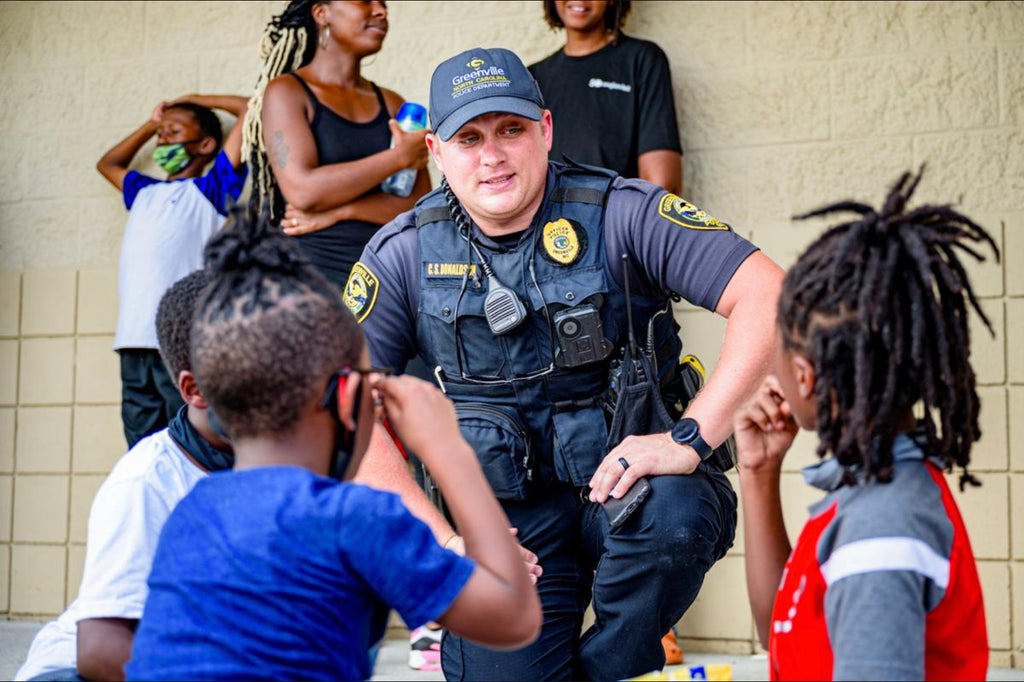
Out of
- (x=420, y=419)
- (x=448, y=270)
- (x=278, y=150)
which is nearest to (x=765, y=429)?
(x=420, y=419)

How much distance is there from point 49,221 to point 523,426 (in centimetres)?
312

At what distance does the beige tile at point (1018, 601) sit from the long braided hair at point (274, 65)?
2.72 metres

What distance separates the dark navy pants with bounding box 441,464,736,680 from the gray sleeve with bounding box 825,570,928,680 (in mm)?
982

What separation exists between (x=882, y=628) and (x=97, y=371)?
13.3 ft

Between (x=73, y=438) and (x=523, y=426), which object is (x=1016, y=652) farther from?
(x=73, y=438)

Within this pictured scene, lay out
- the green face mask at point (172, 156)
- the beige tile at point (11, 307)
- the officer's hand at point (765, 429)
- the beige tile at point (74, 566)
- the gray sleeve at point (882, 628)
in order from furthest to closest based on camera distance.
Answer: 1. the beige tile at point (11, 307)
2. the beige tile at point (74, 566)
3. the green face mask at point (172, 156)
4. the officer's hand at point (765, 429)
5. the gray sleeve at point (882, 628)

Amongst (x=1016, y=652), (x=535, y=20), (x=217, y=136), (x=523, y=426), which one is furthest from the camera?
(x=217, y=136)

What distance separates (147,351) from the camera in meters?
4.53

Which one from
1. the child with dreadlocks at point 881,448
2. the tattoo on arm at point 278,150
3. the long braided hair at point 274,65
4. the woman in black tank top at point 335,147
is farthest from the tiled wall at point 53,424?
the child with dreadlocks at point 881,448

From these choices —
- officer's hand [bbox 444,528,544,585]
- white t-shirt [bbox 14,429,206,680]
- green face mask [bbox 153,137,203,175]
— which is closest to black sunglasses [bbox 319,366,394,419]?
white t-shirt [bbox 14,429,206,680]

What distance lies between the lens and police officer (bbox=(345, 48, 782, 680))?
2.64 metres

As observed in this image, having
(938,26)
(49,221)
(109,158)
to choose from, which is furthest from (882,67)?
(49,221)

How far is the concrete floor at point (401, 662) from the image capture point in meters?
3.85

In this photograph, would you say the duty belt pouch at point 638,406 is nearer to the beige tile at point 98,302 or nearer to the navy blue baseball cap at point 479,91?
the navy blue baseball cap at point 479,91
